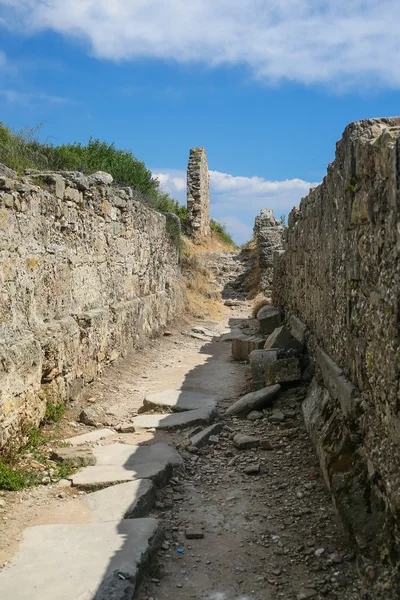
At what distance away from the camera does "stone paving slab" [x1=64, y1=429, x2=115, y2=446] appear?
511cm

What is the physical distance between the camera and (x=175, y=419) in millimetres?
5688

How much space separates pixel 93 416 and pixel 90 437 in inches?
20.3

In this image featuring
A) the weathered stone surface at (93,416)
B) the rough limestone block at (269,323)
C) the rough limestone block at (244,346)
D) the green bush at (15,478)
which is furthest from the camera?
the rough limestone block at (269,323)

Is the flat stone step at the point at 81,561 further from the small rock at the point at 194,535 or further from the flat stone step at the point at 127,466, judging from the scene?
the flat stone step at the point at 127,466

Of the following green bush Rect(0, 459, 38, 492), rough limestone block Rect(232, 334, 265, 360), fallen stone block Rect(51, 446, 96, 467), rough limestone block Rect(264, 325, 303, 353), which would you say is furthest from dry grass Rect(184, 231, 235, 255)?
green bush Rect(0, 459, 38, 492)

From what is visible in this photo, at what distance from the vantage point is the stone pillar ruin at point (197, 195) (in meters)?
20.9

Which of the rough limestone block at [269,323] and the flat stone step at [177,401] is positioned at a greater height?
the rough limestone block at [269,323]

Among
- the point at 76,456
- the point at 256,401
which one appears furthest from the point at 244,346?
the point at 76,456

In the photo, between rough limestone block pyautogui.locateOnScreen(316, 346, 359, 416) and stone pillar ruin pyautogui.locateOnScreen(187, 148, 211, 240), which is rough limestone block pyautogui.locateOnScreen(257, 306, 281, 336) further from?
stone pillar ruin pyautogui.locateOnScreen(187, 148, 211, 240)

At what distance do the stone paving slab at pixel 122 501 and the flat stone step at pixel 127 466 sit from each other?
5.0 inches

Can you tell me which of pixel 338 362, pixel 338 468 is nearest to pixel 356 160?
pixel 338 362

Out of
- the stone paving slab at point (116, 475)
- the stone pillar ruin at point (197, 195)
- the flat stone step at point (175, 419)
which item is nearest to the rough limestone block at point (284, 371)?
the flat stone step at point (175, 419)

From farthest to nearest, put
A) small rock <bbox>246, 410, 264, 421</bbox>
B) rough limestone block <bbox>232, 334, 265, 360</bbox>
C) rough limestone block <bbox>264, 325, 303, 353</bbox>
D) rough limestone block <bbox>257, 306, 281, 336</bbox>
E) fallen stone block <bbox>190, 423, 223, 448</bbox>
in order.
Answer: rough limestone block <bbox>257, 306, 281, 336</bbox>, rough limestone block <bbox>232, 334, 265, 360</bbox>, rough limestone block <bbox>264, 325, 303, 353</bbox>, small rock <bbox>246, 410, 264, 421</bbox>, fallen stone block <bbox>190, 423, 223, 448</bbox>

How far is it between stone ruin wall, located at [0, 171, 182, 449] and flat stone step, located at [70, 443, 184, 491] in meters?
0.70
